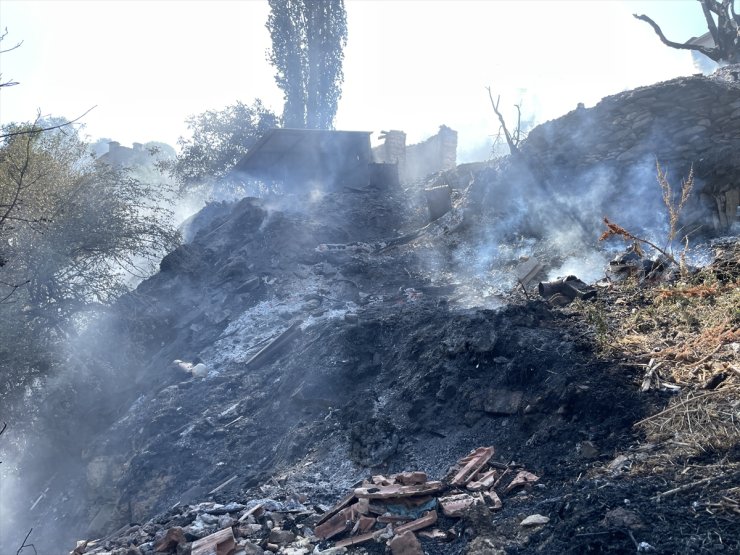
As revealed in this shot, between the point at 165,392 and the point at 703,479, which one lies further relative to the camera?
the point at 165,392

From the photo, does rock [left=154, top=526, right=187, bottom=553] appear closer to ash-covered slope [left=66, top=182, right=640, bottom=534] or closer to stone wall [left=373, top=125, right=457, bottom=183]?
ash-covered slope [left=66, top=182, right=640, bottom=534]

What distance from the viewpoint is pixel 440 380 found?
5.79 metres

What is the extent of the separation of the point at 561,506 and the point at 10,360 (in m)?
9.01

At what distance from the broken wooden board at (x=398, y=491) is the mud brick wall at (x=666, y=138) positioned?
6.26m

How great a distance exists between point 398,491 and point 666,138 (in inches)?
316

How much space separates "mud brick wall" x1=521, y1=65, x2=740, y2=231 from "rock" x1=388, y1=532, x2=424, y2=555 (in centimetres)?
677

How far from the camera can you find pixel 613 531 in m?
2.85

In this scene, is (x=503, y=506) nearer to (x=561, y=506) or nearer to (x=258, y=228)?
(x=561, y=506)

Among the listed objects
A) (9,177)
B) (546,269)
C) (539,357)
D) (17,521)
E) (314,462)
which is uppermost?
(9,177)

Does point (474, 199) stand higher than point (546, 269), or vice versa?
point (474, 199)

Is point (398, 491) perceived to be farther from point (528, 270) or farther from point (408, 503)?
point (528, 270)

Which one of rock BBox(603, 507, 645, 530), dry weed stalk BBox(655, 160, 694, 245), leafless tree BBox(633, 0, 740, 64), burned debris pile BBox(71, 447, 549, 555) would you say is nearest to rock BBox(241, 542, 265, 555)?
burned debris pile BBox(71, 447, 549, 555)

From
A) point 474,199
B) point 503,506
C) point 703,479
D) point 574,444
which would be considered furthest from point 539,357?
point 474,199

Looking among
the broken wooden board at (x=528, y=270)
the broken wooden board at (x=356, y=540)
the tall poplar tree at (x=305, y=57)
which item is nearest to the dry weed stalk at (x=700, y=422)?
the broken wooden board at (x=356, y=540)
